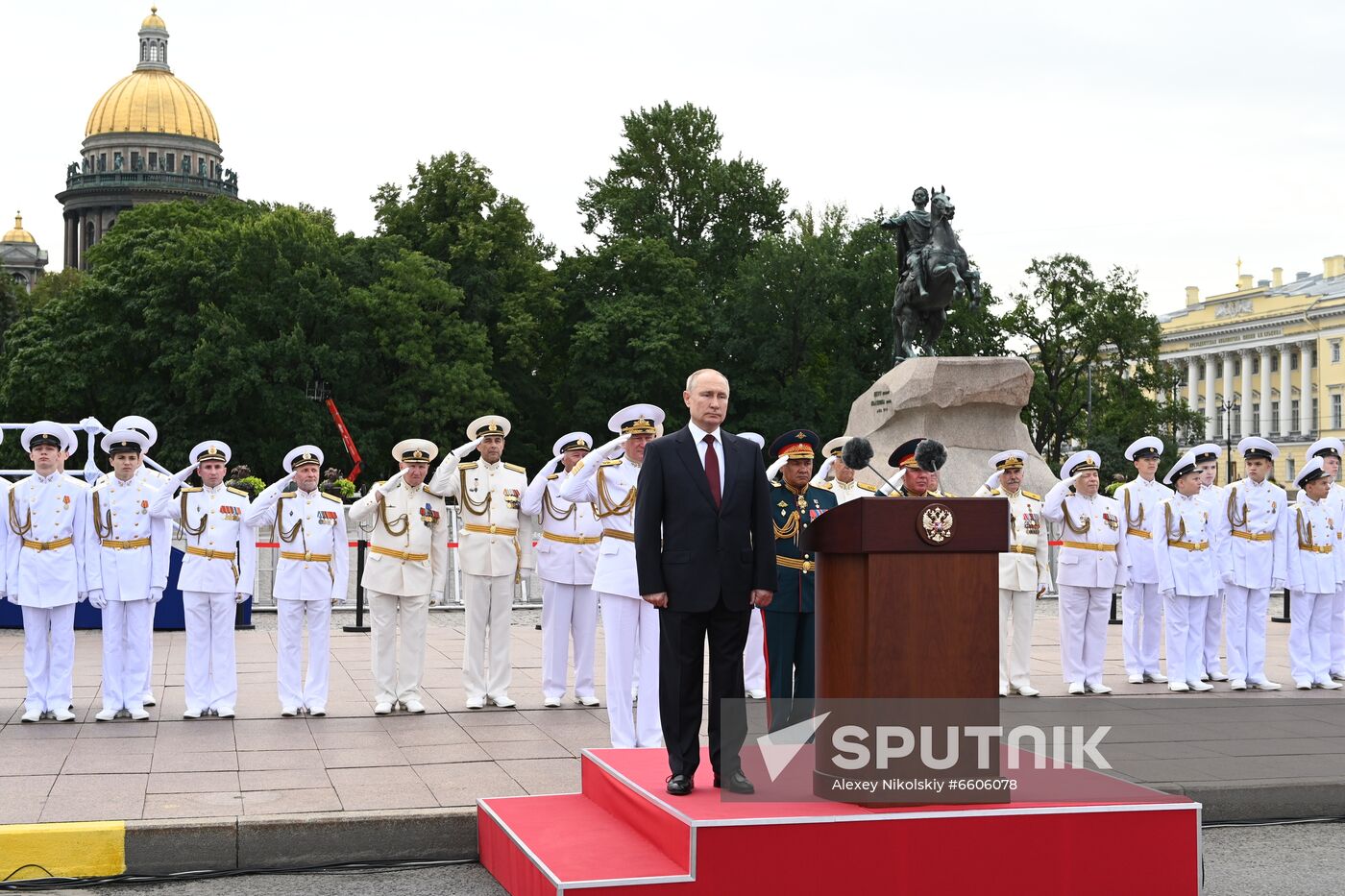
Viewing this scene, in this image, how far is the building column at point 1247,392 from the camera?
104875 mm

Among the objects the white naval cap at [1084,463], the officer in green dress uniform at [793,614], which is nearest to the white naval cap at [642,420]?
the officer in green dress uniform at [793,614]

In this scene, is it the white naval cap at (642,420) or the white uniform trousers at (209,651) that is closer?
the white naval cap at (642,420)

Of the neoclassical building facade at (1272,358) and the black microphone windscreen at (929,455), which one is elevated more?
the neoclassical building facade at (1272,358)

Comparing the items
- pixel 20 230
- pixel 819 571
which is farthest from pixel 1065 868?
pixel 20 230

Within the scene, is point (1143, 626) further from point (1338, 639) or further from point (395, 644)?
point (395, 644)

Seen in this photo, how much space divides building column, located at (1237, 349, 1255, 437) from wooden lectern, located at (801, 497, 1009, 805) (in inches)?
4167

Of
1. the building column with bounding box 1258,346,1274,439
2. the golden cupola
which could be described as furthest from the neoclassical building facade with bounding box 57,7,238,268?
the building column with bounding box 1258,346,1274,439

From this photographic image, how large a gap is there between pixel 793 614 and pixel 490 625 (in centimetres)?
323

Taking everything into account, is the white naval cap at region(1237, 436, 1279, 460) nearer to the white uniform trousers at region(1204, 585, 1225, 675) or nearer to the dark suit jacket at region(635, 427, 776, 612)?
the white uniform trousers at region(1204, 585, 1225, 675)

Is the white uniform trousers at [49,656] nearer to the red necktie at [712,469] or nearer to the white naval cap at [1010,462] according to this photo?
the red necktie at [712,469]

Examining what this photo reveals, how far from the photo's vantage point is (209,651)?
10617mm

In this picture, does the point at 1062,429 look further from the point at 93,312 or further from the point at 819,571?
the point at 819,571

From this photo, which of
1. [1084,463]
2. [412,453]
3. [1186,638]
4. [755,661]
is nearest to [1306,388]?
[1186,638]

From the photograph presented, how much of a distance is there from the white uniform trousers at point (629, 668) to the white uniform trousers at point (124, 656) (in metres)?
3.57
